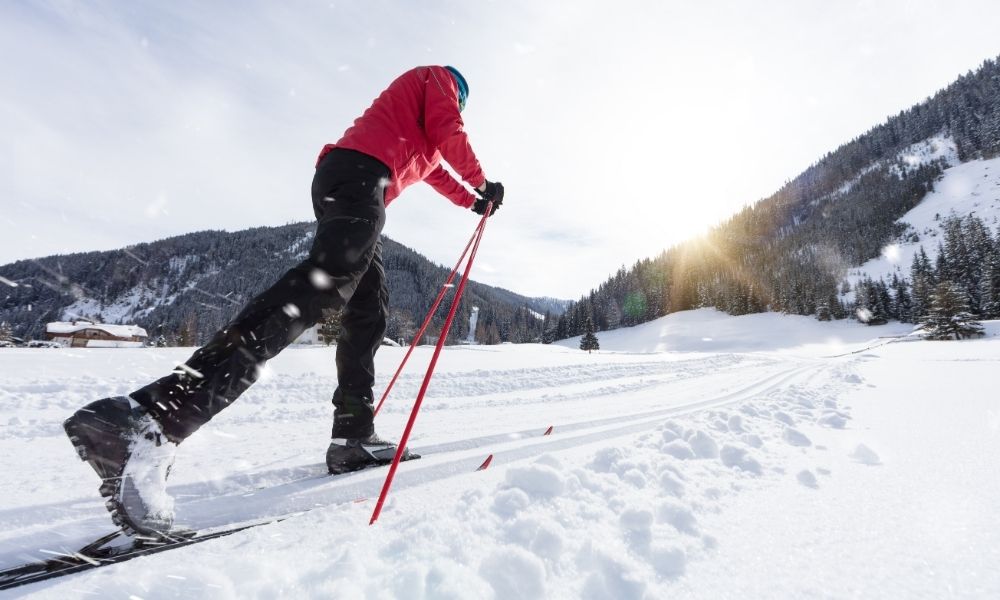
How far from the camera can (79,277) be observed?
131m

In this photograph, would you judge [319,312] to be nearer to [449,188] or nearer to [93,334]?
[449,188]

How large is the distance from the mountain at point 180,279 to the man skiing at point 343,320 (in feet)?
291

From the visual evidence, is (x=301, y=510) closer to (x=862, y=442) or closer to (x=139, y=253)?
(x=862, y=442)

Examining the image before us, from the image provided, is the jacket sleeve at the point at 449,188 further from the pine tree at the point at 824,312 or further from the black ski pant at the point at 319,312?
the pine tree at the point at 824,312

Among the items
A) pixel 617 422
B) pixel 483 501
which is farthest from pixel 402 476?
pixel 617 422

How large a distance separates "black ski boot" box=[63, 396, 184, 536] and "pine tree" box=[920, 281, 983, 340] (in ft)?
148

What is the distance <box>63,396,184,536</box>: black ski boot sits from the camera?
3.63ft

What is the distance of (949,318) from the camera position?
30.7m

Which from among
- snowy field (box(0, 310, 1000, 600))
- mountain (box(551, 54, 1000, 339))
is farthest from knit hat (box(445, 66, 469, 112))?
mountain (box(551, 54, 1000, 339))

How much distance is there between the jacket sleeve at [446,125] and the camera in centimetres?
199

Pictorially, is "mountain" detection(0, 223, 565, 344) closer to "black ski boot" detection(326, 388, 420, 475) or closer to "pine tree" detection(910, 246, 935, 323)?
"pine tree" detection(910, 246, 935, 323)

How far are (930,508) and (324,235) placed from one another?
2.33 m

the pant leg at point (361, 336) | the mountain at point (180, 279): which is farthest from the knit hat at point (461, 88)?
the mountain at point (180, 279)

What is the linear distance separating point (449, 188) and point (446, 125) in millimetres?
846
